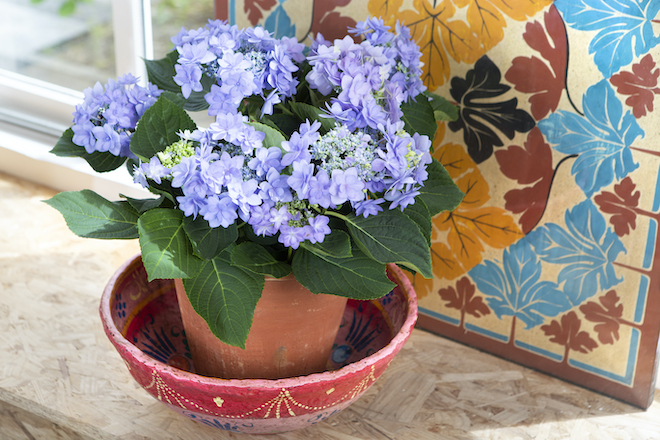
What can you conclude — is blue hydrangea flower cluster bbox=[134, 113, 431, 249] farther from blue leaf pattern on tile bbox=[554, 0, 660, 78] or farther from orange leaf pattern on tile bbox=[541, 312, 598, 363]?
orange leaf pattern on tile bbox=[541, 312, 598, 363]

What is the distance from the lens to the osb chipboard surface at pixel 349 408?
790 mm

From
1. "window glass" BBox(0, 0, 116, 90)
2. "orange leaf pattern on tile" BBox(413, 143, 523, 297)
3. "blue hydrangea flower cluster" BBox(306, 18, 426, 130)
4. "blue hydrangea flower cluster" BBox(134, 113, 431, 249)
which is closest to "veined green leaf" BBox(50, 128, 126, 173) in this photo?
"blue hydrangea flower cluster" BBox(134, 113, 431, 249)

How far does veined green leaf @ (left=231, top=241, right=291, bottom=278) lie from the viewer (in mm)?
598

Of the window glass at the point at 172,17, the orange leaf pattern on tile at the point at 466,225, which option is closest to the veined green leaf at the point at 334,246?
the orange leaf pattern on tile at the point at 466,225

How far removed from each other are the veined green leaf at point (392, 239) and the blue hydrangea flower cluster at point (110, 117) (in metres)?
0.26

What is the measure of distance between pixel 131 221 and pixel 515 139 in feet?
1.69

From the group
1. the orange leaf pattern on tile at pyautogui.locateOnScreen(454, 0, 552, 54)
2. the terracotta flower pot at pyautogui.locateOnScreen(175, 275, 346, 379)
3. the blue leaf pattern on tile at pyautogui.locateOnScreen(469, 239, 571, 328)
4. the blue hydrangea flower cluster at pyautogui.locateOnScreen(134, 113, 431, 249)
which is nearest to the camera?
the blue hydrangea flower cluster at pyautogui.locateOnScreen(134, 113, 431, 249)

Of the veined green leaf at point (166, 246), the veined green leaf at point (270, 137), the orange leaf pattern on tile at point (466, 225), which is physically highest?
the veined green leaf at point (270, 137)

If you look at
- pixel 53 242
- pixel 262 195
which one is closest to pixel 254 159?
pixel 262 195

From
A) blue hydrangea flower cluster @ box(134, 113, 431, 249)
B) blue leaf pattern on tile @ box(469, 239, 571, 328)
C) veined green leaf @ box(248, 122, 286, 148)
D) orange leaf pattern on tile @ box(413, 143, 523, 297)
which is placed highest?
veined green leaf @ box(248, 122, 286, 148)

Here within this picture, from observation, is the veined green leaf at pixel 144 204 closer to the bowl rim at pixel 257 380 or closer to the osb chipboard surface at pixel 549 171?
the bowl rim at pixel 257 380

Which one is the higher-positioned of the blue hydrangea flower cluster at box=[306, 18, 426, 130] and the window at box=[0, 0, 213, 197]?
the blue hydrangea flower cluster at box=[306, 18, 426, 130]

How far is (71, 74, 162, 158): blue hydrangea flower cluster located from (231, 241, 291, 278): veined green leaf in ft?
0.58

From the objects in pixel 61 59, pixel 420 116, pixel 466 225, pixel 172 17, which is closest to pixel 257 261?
pixel 420 116
